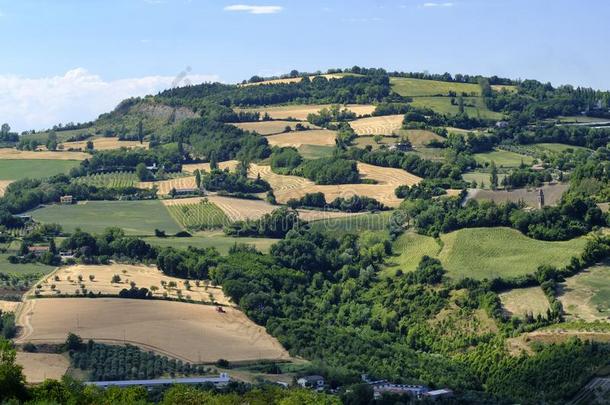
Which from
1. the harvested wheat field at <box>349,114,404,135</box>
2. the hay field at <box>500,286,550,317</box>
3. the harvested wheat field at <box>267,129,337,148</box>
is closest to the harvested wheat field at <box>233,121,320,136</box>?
the harvested wheat field at <box>267,129,337,148</box>

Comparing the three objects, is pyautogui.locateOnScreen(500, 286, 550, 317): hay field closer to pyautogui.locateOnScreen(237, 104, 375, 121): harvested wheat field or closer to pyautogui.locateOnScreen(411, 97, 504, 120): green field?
pyautogui.locateOnScreen(411, 97, 504, 120): green field

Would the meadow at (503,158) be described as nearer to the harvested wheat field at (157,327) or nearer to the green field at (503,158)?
the green field at (503,158)

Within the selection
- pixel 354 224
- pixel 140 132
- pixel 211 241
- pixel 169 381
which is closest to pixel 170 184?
pixel 211 241

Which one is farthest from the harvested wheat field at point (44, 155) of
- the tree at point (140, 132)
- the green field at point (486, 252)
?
the green field at point (486, 252)

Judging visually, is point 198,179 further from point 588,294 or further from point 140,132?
point 588,294

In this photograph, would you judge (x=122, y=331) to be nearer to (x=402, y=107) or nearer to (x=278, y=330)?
(x=278, y=330)

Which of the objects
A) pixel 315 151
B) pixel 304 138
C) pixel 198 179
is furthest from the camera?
pixel 304 138
